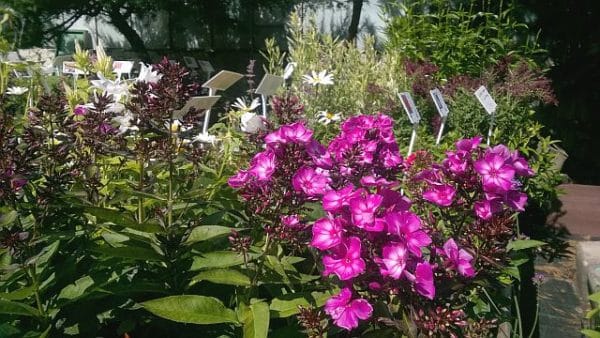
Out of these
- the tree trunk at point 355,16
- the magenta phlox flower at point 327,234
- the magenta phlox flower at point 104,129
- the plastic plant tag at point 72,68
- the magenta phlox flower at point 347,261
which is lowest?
the magenta phlox flower at point 347,261

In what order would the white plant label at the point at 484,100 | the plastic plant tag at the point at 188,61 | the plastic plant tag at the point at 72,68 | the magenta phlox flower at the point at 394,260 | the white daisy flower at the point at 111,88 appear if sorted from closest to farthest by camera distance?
the magenta phlox flower at the point at 394,260 < the white daisy flower at the point at 111,88 < the plastic plant tag at the point at 72,68 < the white plant label at the point at 484,100 < the plastic plant tag at the point at 188,61

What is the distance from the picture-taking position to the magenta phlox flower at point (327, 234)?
1.43m

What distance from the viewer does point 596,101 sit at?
18.9ft

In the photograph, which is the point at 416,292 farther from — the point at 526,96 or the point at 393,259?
the point at 526,96

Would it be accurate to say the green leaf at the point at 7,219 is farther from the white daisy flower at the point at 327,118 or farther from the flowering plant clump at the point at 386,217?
the white daisy flower at the point at 327,118

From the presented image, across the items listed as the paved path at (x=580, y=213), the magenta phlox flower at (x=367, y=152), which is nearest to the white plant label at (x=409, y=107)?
the magenta phlox flower at (x=367, y=152)

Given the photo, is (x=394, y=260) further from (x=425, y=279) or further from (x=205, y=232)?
(x=205, y=232)

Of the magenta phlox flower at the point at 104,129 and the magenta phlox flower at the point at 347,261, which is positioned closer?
the magenta phlox flower at the point at 347,261

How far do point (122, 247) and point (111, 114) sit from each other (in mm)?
470

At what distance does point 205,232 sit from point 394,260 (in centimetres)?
54

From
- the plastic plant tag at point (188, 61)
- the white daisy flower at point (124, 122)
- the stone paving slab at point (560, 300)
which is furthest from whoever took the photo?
the plastic plant tag at point (188, 61)

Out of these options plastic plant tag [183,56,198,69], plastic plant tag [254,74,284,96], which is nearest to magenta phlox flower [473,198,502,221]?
plastic plant tag [254,74,284,96]

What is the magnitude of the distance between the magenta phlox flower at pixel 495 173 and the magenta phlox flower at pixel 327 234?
0.37m

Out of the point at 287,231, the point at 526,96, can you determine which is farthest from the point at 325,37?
the point at 287,231
